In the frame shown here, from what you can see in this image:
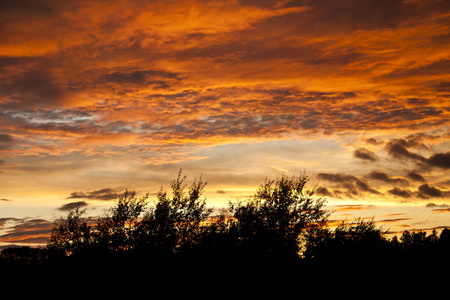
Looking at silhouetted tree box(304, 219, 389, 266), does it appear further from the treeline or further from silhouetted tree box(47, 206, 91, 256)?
silhouetted tree box(47, 206, 91, 256)

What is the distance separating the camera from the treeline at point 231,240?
4022 cm

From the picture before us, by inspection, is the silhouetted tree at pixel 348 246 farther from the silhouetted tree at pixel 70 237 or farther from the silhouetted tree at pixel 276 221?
the silhouetted tree at pixel 70 237

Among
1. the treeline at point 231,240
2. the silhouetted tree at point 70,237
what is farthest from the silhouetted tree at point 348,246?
the silhouetted tree at point 70,237

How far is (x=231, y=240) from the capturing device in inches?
1646

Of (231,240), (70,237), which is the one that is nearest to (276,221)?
(231,240)

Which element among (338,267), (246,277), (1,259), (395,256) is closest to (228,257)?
(246,277)

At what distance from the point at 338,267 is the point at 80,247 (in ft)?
106

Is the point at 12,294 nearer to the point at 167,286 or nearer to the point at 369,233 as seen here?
the point at 167,286

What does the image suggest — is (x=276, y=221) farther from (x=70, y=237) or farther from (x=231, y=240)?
(x=70, y=237)

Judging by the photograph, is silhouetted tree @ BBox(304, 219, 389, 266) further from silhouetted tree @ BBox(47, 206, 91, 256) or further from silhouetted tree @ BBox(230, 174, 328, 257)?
silhouetted tree @ BBox(47, 206, 91, 256)

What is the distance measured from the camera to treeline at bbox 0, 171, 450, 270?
132 ft

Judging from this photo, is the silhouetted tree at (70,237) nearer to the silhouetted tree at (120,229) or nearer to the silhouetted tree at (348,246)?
the silhouetted tree at (120,229)

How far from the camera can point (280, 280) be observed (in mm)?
39031

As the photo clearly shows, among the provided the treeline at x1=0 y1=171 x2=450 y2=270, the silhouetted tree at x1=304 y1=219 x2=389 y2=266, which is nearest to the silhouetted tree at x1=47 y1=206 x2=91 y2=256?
the treeline at x1=0 y1=171 x2=450 y2=270
